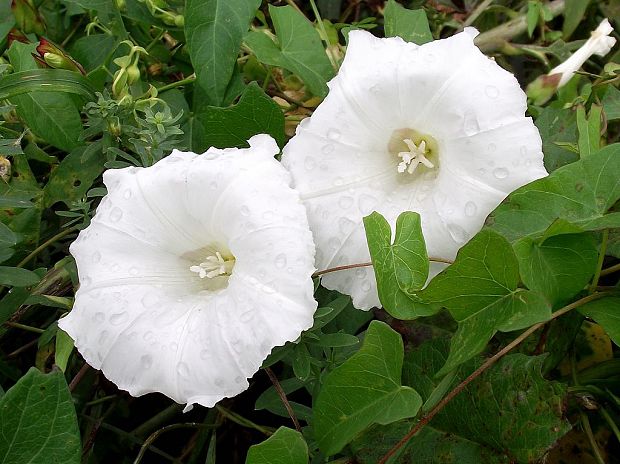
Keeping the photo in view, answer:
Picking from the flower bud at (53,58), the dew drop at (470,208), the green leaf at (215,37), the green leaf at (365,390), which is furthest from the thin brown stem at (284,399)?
the flower bud at (53,58)

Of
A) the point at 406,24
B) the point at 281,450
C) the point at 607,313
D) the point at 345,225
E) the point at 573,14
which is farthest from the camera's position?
the point at 573,14

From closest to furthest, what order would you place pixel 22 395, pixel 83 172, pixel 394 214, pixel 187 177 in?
1. pixel 22 395
2. pixel 187 177
3. pixel 394 214
4. pixel 83 172

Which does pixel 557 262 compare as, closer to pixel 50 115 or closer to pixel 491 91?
pixel 491 91

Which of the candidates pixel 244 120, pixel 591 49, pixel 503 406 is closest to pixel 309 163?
pixel 244 120

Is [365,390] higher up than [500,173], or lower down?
lower down

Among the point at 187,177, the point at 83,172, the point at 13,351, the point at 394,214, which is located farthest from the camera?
the point at 13,351

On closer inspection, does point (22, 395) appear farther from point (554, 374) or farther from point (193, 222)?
point (554, 374)

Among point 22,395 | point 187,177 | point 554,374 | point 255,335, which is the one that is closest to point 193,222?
point 187,177
